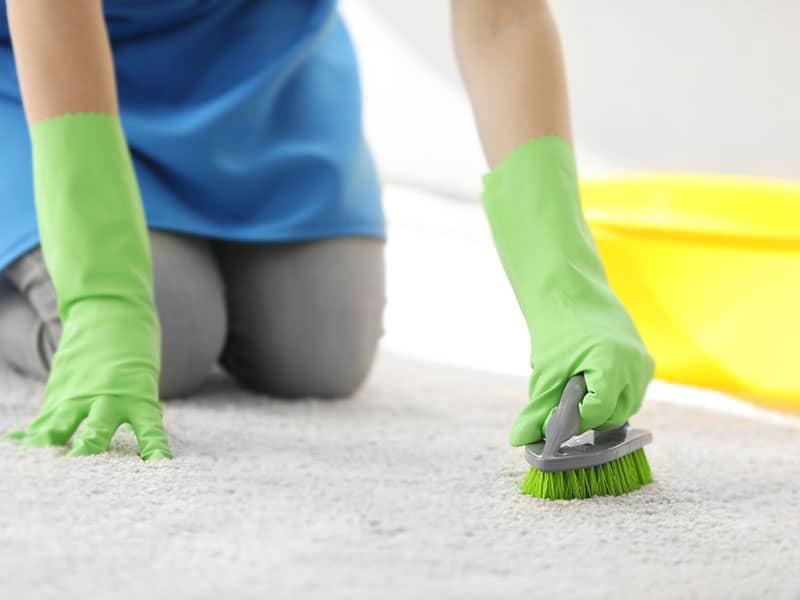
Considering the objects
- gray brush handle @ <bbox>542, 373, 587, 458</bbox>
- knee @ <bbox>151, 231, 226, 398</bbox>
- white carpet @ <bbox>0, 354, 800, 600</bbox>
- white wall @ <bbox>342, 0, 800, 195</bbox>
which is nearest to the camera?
white carpet @ <bbox>0, 354, 800, 600</bbox>

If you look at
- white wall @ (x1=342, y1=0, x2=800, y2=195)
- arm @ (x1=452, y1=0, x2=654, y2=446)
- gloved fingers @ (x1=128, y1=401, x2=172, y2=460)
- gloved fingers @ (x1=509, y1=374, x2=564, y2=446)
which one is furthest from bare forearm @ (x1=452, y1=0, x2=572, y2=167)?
white wall @ (x1=342, y1=0, x2=800, y2=195)

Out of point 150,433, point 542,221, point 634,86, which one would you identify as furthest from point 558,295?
point 634,86

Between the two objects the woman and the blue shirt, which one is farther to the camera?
the blue shirt

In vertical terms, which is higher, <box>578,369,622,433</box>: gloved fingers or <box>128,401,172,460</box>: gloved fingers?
<box>578,369,622,433</box>: gloved fingers

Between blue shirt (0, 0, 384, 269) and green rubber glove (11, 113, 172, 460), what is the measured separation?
277 millimetres

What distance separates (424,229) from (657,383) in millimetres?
997

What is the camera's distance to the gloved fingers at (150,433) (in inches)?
30.5

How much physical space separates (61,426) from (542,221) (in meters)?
0.36

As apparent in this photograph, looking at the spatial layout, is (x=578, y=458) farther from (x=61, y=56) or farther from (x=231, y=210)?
(x=231, y=210)

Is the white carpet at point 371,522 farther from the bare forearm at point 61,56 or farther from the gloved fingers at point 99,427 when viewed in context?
the bare forearm at point 61,56

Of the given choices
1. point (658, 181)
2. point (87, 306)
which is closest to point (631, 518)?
point (87, 306)

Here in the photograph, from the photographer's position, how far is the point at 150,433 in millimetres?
789

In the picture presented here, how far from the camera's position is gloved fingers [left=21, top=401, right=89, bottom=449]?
2.59ft

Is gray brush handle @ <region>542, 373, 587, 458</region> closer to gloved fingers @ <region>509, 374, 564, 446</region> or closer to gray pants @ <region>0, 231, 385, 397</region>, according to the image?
gloved fingers @ <region>509, 374, 564, 446</region>
